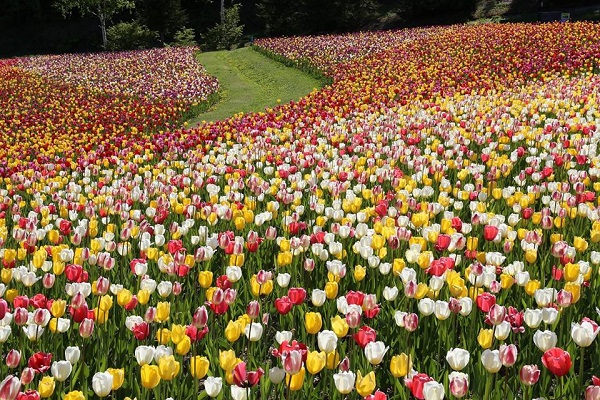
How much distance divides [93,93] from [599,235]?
19.2 m

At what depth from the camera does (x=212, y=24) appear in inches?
2010

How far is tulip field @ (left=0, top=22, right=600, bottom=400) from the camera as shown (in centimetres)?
254

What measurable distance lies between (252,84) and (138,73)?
5105mm

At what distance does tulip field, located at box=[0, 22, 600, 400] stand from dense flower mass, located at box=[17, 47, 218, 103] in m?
5.89

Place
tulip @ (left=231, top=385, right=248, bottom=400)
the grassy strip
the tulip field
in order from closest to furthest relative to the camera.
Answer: tulip @ (left=231, top=385, right=248, bottom=400) < the tulip field < the grassy strip

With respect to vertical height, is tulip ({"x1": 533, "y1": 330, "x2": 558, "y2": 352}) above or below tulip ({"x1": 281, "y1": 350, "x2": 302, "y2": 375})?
below

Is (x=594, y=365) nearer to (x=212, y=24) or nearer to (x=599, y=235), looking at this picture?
(x=599, y=235)

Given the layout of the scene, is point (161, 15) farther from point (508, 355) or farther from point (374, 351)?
point (508, 355)

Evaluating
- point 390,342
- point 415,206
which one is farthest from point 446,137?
point 390,342

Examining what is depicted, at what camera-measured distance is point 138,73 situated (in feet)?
80.6

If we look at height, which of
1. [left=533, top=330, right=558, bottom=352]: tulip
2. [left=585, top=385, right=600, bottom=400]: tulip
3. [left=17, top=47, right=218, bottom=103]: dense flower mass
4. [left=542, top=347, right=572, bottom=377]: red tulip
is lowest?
[left=17, top=47, right=218, bottom=103]: dense flower mass

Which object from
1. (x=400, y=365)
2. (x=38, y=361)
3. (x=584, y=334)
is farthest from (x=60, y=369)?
(x=584, y=334)

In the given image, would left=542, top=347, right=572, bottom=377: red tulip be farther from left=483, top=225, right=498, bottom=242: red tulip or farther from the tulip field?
left=483, top=225, right=498, bottom=242: red tulip

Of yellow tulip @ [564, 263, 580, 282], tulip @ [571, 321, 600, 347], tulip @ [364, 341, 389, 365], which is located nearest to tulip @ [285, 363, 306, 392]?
tulip @ [364, 341, 389, 365]
